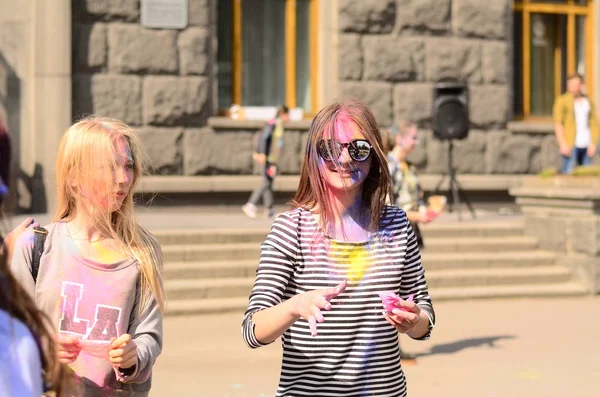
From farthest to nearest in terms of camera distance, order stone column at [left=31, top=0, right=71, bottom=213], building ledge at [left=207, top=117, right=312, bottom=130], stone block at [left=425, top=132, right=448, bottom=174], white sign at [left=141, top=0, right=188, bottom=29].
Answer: stone block at [left=425, top=132, right=448, bottom=174] < building ledge at [left=207, top=117, right=312, bottom=130] < white sign at [left=141, top=0, right=188, bottom=29] < stone column at [left=31, top=0, right=71, bottom=213]

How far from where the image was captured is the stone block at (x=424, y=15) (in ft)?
51.7

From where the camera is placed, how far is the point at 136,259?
3.28 metres

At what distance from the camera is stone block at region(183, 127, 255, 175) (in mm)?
14781

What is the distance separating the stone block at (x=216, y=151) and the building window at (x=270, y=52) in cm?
93

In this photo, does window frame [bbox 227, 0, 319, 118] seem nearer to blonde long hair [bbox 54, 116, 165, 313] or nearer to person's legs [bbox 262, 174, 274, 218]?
person's legs [bbox 262, 174, 274, 218]

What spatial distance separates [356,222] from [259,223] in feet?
33.4

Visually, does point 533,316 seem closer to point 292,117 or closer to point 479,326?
point 479,326

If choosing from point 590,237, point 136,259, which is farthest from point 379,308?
point 590,237

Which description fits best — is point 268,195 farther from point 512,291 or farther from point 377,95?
point 512,291

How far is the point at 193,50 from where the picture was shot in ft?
48.4

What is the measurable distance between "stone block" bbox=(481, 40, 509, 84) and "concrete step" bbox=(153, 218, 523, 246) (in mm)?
A: 3824

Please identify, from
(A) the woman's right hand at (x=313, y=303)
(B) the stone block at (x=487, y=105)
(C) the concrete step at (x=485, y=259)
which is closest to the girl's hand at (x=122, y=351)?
(A) the woman's right hand at (x=313, y=303)

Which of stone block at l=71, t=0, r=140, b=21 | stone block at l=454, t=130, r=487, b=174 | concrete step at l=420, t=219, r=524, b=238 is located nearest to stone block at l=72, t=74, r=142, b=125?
stone block at l=71, t=0, r=140, b=21

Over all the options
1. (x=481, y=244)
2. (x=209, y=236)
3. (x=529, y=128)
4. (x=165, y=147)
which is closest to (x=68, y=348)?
(x=209, y=236)
